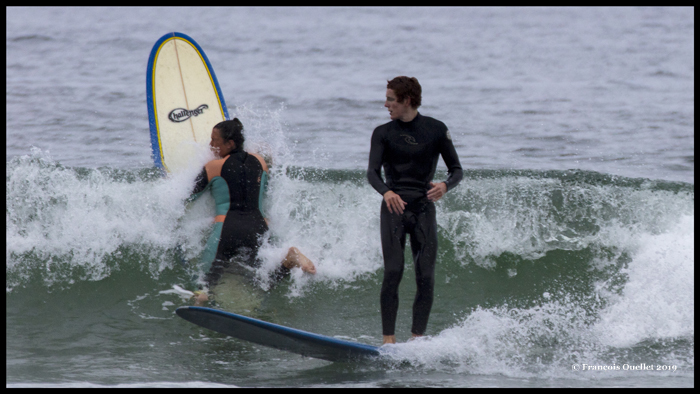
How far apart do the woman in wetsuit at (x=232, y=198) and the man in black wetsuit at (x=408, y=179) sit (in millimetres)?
1213

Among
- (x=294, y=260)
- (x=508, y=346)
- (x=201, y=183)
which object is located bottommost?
(x=508, y=346)

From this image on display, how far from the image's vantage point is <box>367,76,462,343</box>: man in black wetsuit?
383 cm

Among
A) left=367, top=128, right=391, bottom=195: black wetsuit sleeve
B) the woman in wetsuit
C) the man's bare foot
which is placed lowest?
the man's bare foot

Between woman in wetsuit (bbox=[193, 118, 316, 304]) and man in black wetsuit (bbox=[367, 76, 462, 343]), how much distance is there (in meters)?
1.21

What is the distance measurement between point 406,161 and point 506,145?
19.4 feet

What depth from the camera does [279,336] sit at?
157 inches

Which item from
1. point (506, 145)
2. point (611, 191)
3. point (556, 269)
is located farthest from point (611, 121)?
point (556, 269)

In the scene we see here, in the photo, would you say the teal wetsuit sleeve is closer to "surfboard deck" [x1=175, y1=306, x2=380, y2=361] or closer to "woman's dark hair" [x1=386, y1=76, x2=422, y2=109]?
"surfboard deck" [x1=175, y1=306, x2=380, y2=361]

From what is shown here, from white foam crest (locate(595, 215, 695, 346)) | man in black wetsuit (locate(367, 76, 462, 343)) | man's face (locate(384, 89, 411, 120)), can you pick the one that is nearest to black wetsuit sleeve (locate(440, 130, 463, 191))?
man in black wetsuit (locate(367, 76, 462, 343))

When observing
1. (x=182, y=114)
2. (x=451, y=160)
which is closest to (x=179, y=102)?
(x=182, y=114)

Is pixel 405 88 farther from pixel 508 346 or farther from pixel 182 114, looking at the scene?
pixel 182 114

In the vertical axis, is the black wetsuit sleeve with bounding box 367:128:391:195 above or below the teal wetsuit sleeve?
above

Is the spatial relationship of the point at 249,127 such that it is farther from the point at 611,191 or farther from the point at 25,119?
the point at 25,119

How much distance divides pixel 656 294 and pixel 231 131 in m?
3.53
